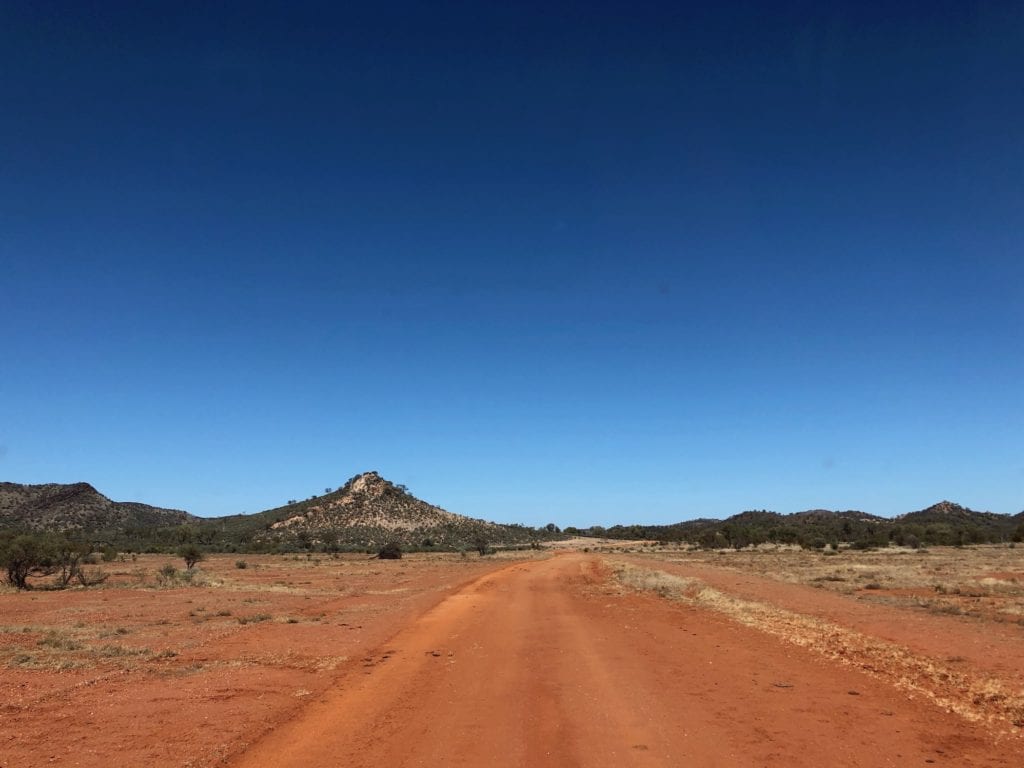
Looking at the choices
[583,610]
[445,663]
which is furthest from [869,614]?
[445,663]

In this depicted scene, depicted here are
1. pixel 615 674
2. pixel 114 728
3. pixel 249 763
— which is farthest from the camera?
pixel 615 674

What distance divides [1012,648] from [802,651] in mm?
4108

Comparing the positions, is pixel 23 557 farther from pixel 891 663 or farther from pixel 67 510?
pixel 67 510

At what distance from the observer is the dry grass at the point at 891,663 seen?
9.35m

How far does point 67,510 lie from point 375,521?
161ft

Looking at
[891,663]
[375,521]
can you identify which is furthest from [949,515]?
[891,663]

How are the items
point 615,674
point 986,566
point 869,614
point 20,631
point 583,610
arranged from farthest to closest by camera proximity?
point 986,566 → point 583,610 → point 869,614 → point 20,631 → point 615,674

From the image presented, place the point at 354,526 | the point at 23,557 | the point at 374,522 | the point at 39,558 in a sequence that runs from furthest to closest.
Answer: the point at 374,522
the point at 354,526
the point at 39,558
the point at 23,557

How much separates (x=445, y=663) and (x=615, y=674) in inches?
136

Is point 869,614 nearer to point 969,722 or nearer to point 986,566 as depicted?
point 969,722

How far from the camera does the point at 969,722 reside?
345 inches

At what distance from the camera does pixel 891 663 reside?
40.2ft

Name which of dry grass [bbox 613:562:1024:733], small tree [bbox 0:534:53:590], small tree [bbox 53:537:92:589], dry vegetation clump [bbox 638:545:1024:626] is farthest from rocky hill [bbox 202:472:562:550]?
dry grass [bbox 613:562:1024:733]

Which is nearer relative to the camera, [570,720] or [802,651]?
[570,720]
